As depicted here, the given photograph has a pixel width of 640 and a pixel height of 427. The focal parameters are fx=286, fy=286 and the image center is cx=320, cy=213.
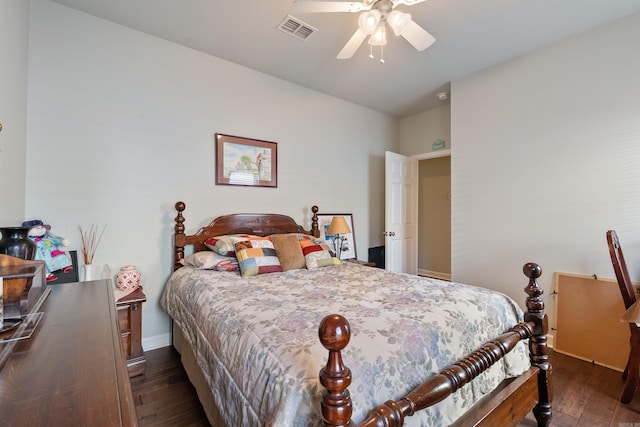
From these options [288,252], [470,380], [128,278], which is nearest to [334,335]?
[470,380]

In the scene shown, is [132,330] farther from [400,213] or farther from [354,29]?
[400,213]

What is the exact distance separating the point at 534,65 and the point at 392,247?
2.57 m

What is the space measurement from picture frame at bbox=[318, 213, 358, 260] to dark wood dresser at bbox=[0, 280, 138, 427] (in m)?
2.82

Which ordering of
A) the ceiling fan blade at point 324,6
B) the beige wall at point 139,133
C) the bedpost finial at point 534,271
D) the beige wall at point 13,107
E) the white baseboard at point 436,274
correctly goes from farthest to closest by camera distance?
the white baseboard at point 436,274, the beige wall at point 139,133, the ceiling fan blade at point 324,6, the bedpost finial at point 534,271, the beige wall at point 13,107

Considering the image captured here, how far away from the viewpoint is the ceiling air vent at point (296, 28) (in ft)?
7.84

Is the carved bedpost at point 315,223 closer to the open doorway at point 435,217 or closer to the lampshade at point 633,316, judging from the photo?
the open doorway at point 435,217

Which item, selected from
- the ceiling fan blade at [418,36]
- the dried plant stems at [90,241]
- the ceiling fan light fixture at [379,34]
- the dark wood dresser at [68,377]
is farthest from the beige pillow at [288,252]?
the ceiling fan blade at [418,36]

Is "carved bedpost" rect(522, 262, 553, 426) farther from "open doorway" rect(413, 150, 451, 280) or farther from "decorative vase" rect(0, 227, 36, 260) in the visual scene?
"open doorway" rect(413, 150, 451, 280)

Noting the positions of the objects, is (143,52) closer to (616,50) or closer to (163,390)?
(163,390)

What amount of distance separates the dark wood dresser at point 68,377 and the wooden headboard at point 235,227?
5.35 ft

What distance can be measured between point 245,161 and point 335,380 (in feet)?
8.85

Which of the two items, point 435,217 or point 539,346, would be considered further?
point 435,217

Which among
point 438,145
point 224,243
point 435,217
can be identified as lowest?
point 224,243

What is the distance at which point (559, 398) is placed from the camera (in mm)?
1965
